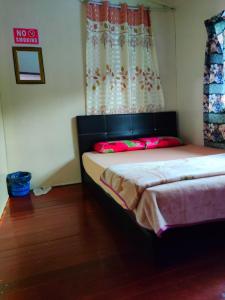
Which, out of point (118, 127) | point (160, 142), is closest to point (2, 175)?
point (118, 127)

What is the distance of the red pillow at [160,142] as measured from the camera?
3.56m

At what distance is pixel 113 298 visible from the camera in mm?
1380

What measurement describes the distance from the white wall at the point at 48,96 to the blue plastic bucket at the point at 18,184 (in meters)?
0.21

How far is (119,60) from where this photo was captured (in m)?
3.66

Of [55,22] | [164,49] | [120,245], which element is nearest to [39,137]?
[55,22]

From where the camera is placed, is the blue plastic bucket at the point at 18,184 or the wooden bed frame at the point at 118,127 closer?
the blue plastic bucket at the point at 18,184

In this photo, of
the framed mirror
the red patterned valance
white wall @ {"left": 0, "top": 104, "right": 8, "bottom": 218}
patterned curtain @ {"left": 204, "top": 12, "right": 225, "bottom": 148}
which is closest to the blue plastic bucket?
white wall @ {"left": 0, "top": 104, "right": 8, "bottom": 218}

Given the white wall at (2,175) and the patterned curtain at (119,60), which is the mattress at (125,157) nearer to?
the patterned curtain at (119,60)

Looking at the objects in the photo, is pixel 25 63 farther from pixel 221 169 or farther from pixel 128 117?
pixel 221 169

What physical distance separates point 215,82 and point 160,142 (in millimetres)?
1075

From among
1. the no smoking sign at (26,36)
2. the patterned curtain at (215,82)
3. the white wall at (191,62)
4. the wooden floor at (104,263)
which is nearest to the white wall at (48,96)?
the no smoking sign at (26,36)

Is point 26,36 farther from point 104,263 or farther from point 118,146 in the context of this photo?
point 104,263

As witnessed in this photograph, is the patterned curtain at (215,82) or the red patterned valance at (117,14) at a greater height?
the red patterned valance at (117,14)

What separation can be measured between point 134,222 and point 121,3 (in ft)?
10.5
